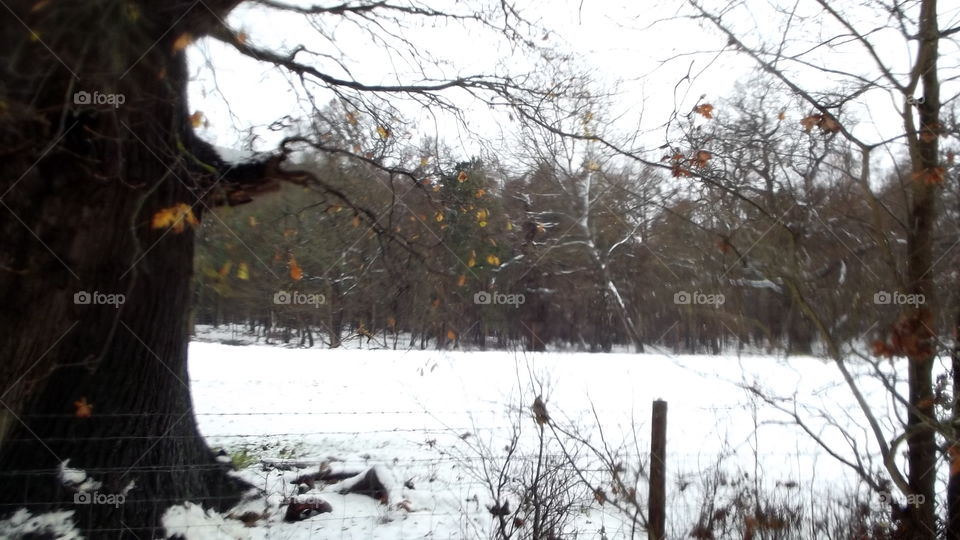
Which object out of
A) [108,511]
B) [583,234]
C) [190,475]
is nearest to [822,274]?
[583,234]

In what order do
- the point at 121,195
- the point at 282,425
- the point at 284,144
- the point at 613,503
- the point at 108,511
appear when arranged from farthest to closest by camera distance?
the point at 282,425, the point at 284,144, the point at 121,195, the point at 108,511, the point at 613,503

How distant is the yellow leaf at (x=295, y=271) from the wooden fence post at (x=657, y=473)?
340cm

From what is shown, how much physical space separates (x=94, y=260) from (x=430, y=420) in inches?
113

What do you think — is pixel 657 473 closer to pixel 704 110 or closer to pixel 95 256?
pixel 704 110

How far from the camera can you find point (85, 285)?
5.02m

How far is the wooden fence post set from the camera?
14.2 ft

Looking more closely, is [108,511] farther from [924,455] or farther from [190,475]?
[924,455]

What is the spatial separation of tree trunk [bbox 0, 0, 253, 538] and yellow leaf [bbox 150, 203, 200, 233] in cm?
5

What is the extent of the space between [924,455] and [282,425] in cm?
510

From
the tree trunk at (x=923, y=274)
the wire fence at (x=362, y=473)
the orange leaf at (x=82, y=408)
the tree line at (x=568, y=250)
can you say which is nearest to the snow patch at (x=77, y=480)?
the wire fence at (x=362, y=473)

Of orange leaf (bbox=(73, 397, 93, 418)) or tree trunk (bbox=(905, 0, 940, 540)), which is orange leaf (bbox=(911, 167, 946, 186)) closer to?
tree trunk (bbox=(905, 0, 940, 540))

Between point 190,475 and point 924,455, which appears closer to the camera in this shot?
point 924,455

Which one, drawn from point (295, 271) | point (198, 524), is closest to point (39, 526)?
point (198, 524)

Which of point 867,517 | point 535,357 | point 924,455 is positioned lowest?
point 867,517
